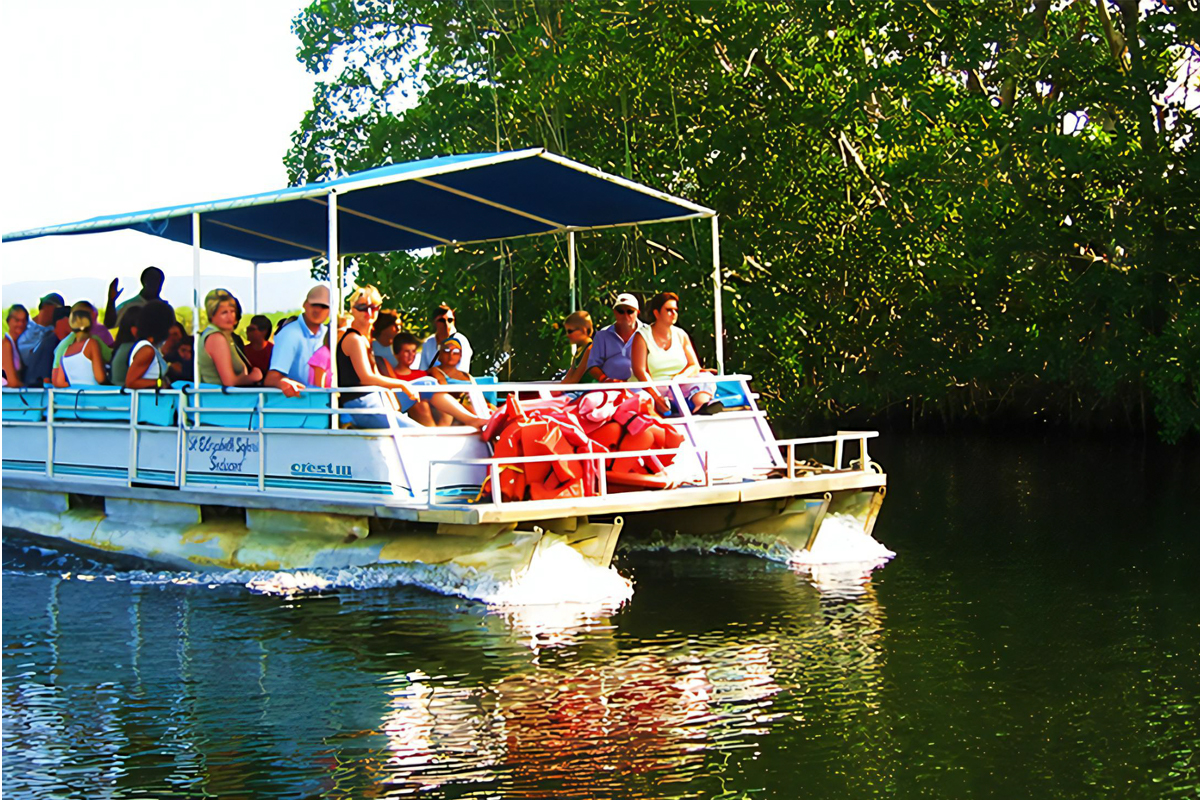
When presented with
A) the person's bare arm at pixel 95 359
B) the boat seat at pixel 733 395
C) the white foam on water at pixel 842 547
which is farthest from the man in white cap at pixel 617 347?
the person's bare arm at pixel 95 359

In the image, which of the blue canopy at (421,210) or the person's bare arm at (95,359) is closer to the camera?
the blue canopy at (421,210)

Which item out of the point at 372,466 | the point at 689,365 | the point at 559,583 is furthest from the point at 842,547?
the point at 372,466

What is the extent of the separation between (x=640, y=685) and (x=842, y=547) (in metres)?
5.05

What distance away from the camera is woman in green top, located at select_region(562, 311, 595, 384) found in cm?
1395

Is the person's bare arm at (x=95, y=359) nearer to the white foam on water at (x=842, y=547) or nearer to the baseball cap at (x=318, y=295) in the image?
the baseball cap at (x=318, y=295)

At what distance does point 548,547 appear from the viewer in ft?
36.5

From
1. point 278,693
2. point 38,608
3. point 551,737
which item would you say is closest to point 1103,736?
point 551,737

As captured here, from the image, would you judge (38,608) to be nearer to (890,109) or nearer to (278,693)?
(278,693)

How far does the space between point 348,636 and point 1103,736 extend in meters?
4.94

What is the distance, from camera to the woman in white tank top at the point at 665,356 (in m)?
13.4

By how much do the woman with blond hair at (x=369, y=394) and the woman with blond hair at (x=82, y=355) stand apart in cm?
344

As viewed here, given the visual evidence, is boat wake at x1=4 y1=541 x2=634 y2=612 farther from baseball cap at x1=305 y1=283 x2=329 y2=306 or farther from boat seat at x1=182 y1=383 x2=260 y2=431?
baseball cap at x1=305 y1=283 x2=329 y2=306

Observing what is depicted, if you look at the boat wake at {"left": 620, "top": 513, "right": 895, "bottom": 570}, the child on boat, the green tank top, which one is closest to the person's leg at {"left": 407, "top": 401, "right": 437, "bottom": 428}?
the child on boat

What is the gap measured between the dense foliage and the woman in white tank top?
11.3 metres
